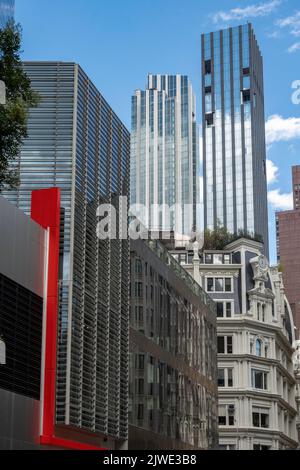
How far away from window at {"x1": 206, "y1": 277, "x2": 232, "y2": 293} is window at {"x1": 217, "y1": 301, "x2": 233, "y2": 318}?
59.9 inches

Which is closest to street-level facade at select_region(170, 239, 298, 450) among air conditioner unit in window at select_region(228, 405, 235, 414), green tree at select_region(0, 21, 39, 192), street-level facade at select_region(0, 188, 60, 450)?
air conditioner unit in window at select_region(228, 405, 235, 414)

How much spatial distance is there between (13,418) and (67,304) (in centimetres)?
512

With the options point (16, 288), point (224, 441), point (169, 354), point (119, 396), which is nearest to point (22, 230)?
point (16, 288)

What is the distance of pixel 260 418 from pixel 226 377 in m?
5.50

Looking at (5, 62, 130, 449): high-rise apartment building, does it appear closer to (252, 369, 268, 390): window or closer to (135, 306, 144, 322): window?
(135, 306, 144, 322): window

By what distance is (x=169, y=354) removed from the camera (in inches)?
1937

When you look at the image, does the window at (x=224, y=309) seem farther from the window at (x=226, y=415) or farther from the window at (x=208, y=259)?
the window at (x=226, y=415)

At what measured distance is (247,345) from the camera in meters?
88.6

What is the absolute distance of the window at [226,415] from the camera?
285 feet

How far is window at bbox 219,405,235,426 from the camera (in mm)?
86938

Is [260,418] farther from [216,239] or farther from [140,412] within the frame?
[140,412]

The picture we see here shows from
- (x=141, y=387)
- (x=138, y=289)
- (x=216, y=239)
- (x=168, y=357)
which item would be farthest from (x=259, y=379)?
(x=138, y=289)

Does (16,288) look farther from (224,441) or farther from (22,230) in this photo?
(224,441)

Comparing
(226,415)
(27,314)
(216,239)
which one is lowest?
(27,314)
